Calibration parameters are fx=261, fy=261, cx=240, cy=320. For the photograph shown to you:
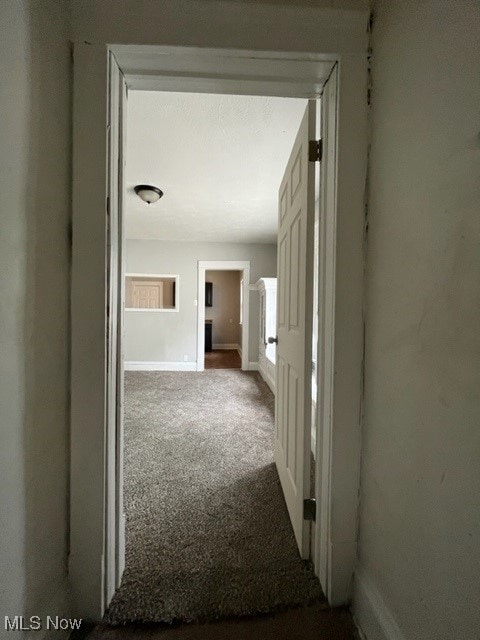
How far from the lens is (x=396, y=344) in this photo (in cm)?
78

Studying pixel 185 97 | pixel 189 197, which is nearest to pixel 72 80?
pixel 185 97

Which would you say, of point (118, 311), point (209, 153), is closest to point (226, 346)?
point (209, 153)

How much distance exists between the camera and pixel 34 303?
75 centimetres

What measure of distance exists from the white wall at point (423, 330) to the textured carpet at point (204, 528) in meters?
0.38

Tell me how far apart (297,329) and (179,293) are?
13.6 ft

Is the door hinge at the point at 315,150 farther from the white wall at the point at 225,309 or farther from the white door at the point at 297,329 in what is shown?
the white wall at the point at 225,309

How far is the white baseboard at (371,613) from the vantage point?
754 mm

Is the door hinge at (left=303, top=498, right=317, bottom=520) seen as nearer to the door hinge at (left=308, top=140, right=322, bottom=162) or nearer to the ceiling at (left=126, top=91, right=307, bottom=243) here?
the door hinge at (left=308, top=140, right=322, bottom=162)

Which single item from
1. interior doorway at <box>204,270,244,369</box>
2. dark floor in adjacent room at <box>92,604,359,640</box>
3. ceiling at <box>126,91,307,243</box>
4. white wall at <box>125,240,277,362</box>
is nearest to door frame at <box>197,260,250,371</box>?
white wall at <box>125,240,277,362</box>

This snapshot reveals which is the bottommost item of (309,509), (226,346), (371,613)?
(226,346)

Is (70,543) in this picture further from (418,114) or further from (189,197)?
(189,197)

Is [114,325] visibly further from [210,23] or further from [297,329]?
[210,23]

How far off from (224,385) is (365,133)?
3.54 meters

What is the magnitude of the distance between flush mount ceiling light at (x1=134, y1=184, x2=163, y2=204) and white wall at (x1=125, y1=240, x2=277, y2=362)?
2123 millimetres
